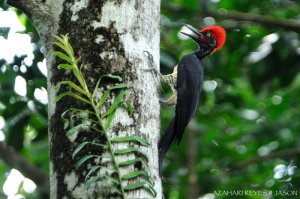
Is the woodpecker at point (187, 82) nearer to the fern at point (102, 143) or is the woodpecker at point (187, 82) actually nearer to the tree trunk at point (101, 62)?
the tree trunk at point (101, 62)

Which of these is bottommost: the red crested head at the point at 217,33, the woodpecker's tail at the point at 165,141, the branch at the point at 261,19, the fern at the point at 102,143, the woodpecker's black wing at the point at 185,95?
the fern at the point at 102,143

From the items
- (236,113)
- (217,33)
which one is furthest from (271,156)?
(217,33)

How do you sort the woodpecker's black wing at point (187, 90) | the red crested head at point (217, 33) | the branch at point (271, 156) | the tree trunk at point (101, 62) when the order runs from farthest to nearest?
the branch at point (271, 156) < the red crested head at point (217, 33) < the woodpecker's black wing at point (187, 90) < the tree trunk at point (101, 62)

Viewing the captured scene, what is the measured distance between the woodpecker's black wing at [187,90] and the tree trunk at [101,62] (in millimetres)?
847

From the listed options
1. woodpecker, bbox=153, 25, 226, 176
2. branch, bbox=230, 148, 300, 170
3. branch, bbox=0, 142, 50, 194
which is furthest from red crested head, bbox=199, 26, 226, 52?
branch, bbox=0, 142, 50, 194

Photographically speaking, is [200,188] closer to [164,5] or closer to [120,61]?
[164,5]

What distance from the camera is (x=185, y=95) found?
15.1ft

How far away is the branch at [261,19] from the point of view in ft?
19.1

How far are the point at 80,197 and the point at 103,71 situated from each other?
2.08 feet

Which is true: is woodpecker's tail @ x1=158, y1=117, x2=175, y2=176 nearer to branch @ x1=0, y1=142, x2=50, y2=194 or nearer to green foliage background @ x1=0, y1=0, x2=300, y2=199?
green foliage background @ x1=0, y1=0, x2=300, y2=199

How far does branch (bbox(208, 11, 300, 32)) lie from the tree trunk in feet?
8.65

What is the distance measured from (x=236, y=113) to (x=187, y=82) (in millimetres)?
2752

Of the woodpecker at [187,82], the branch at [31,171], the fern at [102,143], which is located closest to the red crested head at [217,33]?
the woodpecker at [187,82]

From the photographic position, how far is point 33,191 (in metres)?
6.03
